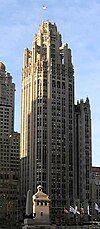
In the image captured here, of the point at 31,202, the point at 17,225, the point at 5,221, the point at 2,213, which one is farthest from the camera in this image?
the point at 2,213

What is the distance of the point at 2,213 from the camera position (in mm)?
167750

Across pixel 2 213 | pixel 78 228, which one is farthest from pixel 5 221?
pixel 78 228

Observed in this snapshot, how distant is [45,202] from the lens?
11344 cm

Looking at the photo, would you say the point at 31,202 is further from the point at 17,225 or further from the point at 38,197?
the point at 17,225

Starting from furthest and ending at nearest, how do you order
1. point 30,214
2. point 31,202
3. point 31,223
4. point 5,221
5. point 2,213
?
Result: point 2,213, point 5,221, point 31,202, point 30,214, point 31,223

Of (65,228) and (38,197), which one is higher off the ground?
(38,197)

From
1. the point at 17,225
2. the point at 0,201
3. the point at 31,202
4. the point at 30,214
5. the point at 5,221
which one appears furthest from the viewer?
the point at 0,201

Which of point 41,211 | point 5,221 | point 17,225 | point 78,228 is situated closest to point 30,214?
point 41,211

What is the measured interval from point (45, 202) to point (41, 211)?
3.09 metres

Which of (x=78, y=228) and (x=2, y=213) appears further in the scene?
(x=2, y=213)

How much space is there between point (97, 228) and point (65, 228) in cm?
768

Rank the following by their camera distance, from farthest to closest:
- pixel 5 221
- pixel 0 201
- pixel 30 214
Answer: pixel 0 201 → pixel 5 221 → pixel 30 214

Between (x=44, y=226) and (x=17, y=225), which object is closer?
(x=44, y=226)

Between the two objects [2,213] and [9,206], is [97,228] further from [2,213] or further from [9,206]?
[9,206]
